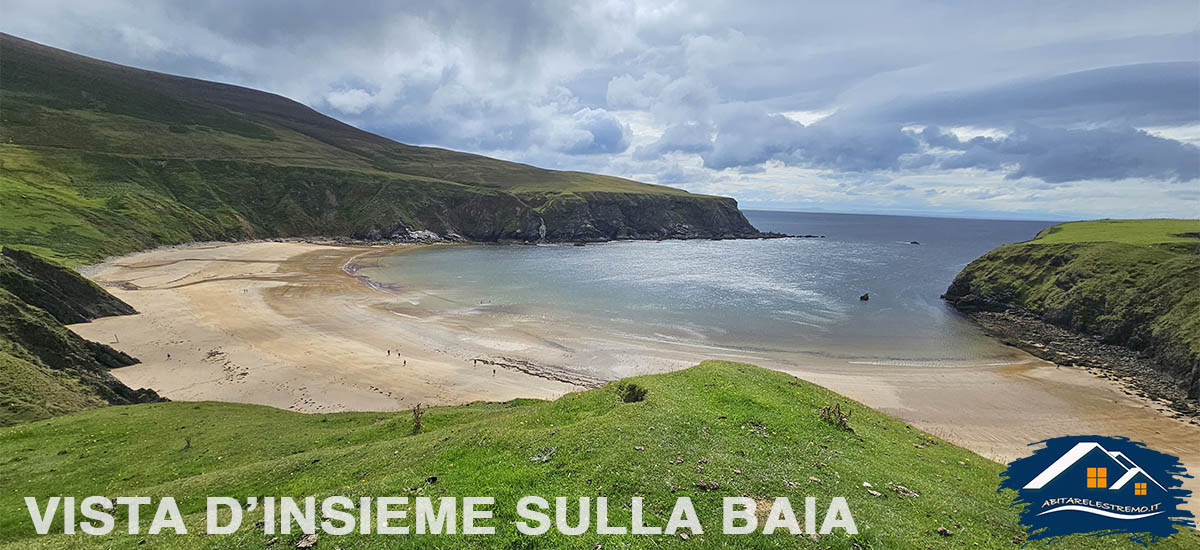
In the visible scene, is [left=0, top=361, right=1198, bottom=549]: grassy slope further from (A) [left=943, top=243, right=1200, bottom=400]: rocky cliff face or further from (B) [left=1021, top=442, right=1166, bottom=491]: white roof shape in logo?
(A) [left=943, top=243, right=1200, bottom=400]: rocky cliff face

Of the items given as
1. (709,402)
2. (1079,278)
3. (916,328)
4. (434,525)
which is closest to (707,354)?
(709,402)

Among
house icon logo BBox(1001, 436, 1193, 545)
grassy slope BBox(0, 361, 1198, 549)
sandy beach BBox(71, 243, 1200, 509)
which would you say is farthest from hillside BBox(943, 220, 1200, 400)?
grassy slope BBox(0, 361, 1198, 549)

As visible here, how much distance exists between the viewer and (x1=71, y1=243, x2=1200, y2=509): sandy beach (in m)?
35.6

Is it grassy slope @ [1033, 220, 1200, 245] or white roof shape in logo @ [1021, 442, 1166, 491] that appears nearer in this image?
white roof shape in logo @ [1021, 442, 1166, 491]

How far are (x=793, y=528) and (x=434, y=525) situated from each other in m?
9.57

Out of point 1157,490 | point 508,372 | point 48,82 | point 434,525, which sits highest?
point 48,82

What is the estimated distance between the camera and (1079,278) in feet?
218

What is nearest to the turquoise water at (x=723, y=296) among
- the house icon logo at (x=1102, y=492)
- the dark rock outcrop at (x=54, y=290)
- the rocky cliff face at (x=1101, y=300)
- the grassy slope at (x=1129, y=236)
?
the rocky cliff face at (x=1101, y=300)

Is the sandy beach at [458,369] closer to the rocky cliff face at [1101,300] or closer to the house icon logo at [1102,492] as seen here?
the rocky cliff face at [1101,300]

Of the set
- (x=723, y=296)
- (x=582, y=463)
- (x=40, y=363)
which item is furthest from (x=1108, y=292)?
(x=40, y=363)

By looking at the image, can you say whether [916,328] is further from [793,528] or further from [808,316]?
[793,528]

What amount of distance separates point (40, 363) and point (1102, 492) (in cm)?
4942

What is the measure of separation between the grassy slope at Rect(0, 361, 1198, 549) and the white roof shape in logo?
1.32 metres

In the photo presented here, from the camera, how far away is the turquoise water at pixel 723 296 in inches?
2280
